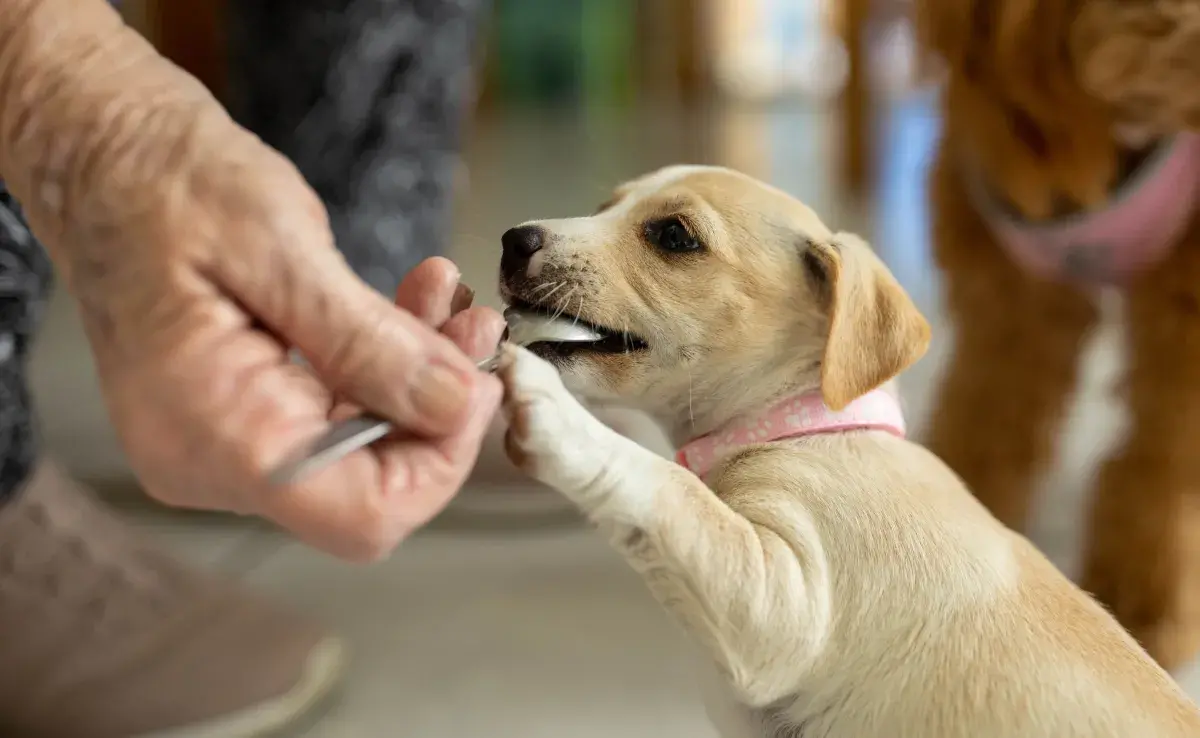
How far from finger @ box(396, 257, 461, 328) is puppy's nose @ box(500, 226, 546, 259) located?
0.10ft

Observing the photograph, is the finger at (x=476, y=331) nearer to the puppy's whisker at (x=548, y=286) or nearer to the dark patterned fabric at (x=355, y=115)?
the puppy's whisker at (x=548, y=286)

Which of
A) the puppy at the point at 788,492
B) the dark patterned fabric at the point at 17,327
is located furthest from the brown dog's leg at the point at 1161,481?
the dark patterned fabric at the point at 17,327

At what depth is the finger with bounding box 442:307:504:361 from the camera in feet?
1.61

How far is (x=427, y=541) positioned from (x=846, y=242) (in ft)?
2.21

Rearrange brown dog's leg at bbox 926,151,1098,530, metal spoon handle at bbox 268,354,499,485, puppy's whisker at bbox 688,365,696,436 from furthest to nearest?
1. brown dog's leg at bbox 926,151,1098,530
2. puppy's whisker at bbox 688,365,696,436
3. metal spoon handle at bbox 268,354,499,485

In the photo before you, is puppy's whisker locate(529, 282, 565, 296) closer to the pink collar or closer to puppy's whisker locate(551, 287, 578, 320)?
puppy's whisker locate(551, 287, 578, 320)

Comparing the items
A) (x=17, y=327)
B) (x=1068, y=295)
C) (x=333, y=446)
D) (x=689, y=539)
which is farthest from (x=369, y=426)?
(x=1068, y=295)

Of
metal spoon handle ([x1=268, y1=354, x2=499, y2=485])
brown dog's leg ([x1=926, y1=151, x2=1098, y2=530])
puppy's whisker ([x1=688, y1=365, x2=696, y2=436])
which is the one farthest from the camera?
brown dog's leg ([x1=926, y1=151, x2=1098, y2=530])

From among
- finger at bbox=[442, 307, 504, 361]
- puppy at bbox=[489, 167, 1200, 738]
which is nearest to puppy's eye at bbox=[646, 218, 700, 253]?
puppy at bbox=[489, 167, 1200, 738]

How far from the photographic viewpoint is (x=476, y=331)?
0.49 m

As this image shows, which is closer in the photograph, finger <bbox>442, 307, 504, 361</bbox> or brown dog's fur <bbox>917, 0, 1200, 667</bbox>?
finger <bbox>442, 307, 504, 361</bbox>

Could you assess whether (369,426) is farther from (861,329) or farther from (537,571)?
(537,571)

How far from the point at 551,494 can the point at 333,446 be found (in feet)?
1.82

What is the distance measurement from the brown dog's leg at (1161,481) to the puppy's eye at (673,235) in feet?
1.84
